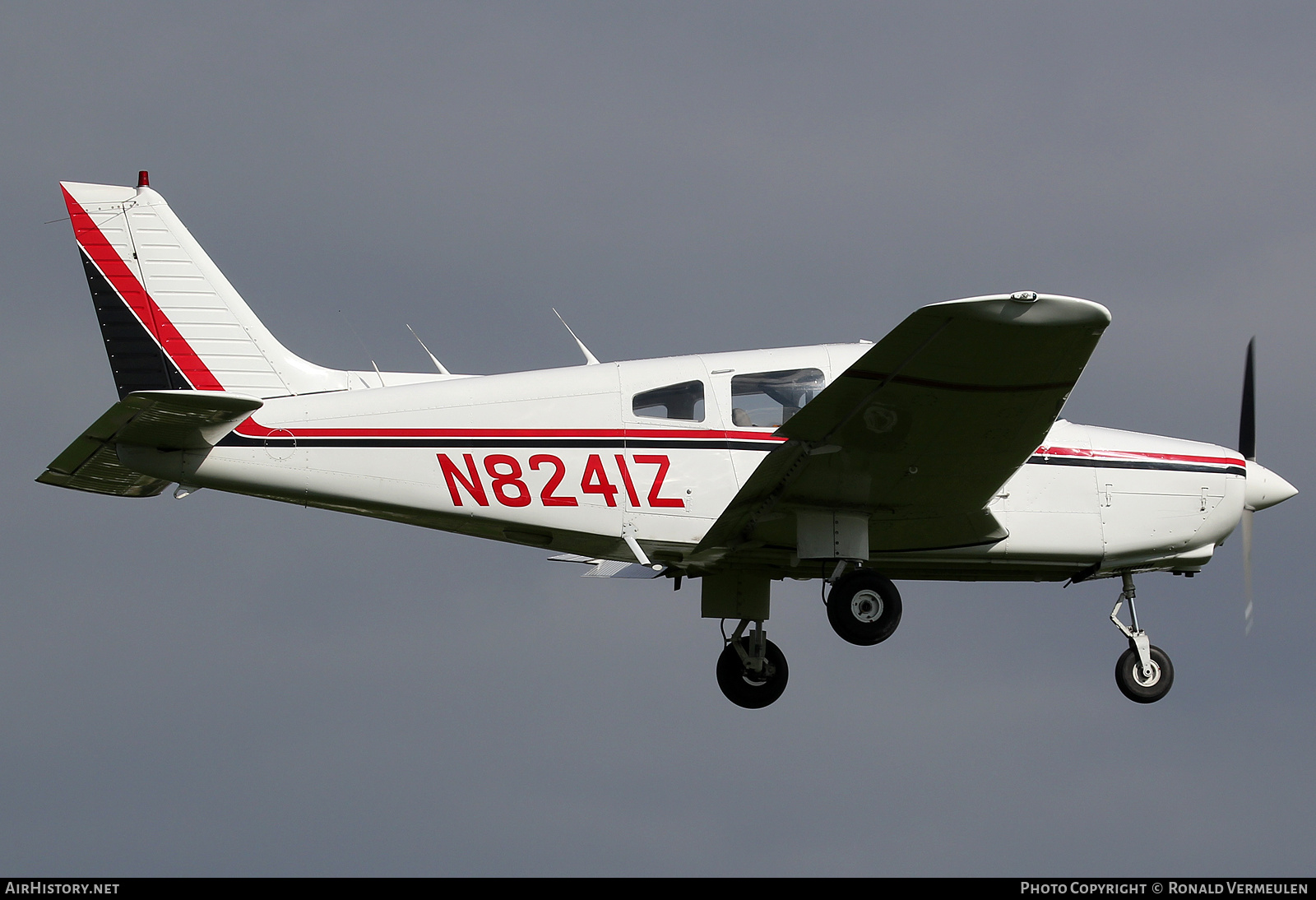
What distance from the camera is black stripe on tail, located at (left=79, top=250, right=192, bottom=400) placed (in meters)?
12.7

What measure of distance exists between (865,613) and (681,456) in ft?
6.37

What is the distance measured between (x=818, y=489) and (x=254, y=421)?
455 cm

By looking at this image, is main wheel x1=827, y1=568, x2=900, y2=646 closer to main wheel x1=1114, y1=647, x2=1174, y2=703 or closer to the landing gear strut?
the landing gear strut

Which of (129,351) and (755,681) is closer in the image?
(129,351)

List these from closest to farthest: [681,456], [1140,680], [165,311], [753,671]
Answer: [681,456]
[165,311]
[1140,680]
[753,671]

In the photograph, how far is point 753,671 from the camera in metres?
A: 14.1

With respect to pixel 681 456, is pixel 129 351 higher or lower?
higher

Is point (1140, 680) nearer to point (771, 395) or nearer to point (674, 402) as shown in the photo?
point (771, 395)

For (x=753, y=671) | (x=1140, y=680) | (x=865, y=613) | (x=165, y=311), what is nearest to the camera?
(x=865, y=613)

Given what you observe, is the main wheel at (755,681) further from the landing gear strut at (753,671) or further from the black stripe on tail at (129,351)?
the black stripe on tail at (129,351)

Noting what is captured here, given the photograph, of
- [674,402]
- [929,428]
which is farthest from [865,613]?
[674,402]

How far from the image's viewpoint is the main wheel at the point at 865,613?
1191 centimetres

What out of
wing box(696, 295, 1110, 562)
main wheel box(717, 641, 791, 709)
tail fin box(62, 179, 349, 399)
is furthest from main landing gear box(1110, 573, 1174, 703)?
tail fin box(62, 179, 349, 399)

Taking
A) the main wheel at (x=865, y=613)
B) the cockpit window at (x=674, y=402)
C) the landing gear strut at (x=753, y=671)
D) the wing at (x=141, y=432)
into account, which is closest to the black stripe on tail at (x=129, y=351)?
the wing at (x=141, y=432)
